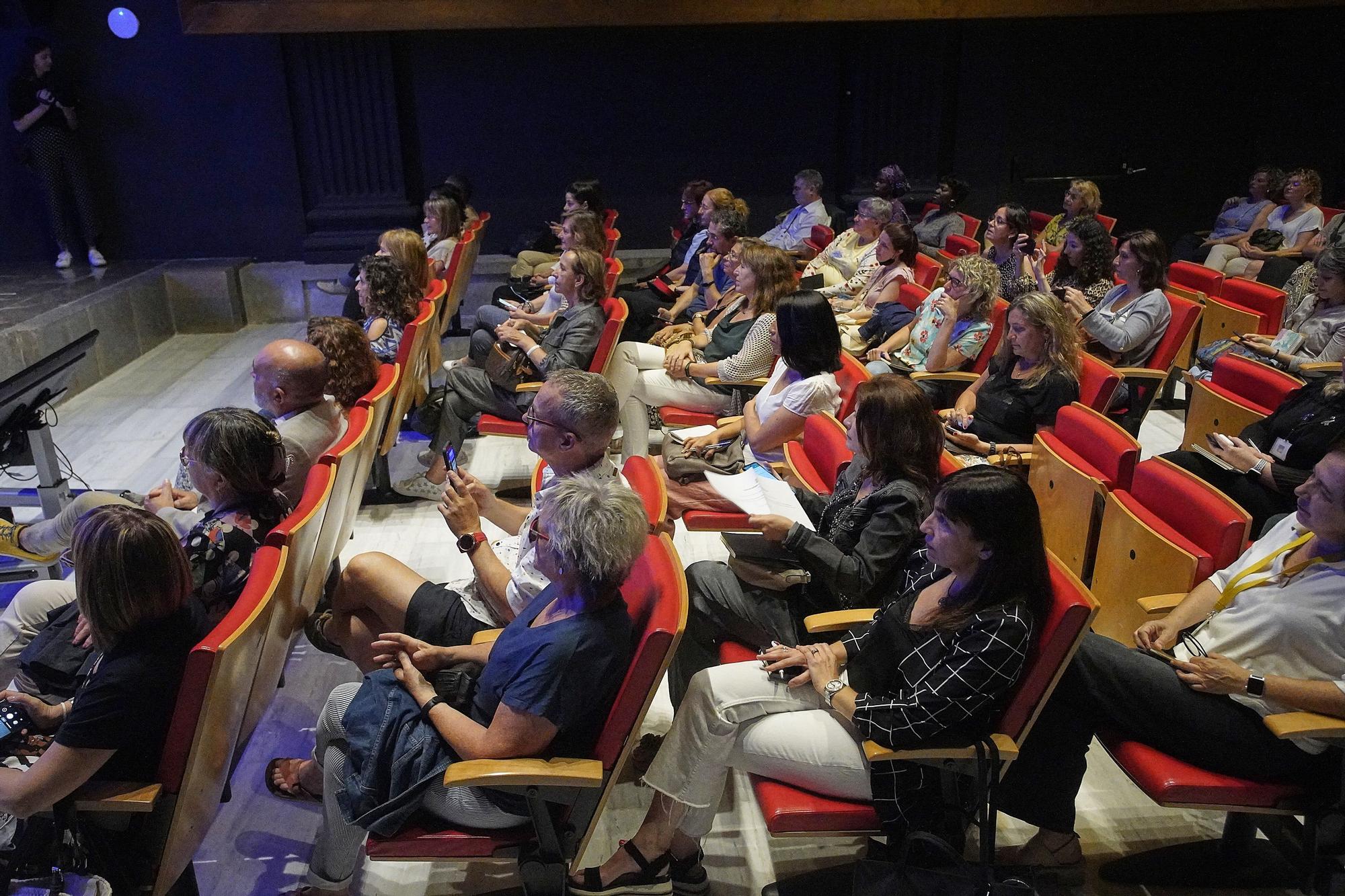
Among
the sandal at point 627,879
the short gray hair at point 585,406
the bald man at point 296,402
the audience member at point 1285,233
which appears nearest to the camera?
the sandal at point 627,879

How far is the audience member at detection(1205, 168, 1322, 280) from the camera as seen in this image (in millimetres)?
7000

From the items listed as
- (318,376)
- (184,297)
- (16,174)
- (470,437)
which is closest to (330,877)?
(318,376)

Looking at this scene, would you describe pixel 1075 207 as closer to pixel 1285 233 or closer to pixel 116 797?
pixel 1285 233

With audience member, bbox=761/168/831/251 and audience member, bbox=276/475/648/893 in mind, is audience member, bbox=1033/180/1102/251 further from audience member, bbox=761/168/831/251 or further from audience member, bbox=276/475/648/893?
audience member, bbox=276/475/648/893

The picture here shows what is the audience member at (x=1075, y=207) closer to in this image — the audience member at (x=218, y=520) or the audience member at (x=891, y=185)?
the audience member at (x=891, y=185)

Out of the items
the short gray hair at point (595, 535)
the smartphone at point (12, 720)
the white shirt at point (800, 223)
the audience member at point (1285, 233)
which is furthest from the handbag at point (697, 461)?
the audience member at point (1285, 233)

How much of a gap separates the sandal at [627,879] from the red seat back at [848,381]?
1.56 metres

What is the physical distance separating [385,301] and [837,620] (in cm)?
292

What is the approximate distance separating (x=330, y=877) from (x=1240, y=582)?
2.06 meters

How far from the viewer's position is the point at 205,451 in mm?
2488

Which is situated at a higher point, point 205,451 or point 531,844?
point 205,451

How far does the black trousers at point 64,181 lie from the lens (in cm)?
775

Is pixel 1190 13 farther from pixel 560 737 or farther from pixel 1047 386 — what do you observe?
pixel 560 737

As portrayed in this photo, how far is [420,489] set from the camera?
4738 mm
